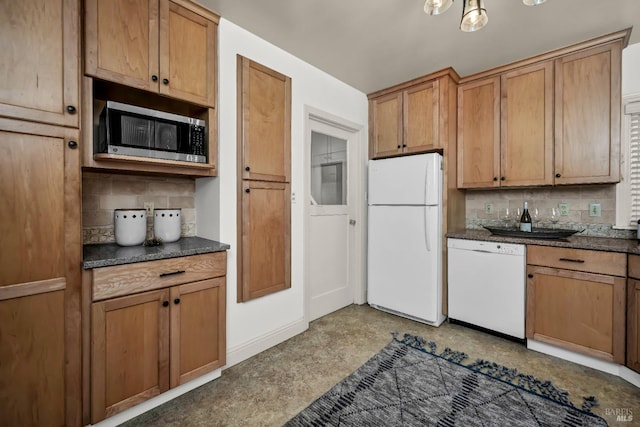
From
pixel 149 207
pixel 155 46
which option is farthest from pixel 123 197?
pixel 155 46

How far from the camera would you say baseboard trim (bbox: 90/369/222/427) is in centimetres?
152

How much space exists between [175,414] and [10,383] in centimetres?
76

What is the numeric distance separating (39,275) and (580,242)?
3445 mm

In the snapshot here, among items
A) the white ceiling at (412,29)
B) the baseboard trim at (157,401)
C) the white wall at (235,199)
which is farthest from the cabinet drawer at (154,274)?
the white ceiling at (412,29)

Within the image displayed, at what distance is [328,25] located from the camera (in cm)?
211

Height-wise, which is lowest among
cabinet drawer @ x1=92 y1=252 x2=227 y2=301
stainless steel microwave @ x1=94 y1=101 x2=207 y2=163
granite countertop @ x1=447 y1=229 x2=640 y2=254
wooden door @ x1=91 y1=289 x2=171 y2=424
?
wooden door @ x1=91 y1=289 x2=171 y2=424

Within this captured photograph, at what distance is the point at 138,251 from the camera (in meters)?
1.69

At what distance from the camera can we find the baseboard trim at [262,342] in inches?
83.1

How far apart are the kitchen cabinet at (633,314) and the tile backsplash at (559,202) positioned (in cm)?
74

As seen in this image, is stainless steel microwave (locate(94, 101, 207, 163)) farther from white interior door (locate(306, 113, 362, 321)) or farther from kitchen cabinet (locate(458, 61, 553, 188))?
kitchen cabinet (locate(458, 61, 553, 188))

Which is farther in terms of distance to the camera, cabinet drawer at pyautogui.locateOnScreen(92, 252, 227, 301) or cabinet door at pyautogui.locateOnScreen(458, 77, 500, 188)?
cabinet door at pyautogui.locateOnScreen(458, 77, 500, 188)

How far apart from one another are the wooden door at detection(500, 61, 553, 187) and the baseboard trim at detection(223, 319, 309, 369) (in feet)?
7.83

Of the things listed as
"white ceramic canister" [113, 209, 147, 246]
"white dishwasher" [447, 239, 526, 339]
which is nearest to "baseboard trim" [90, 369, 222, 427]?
"white ceramic canister" [113, 209, 147, 246]

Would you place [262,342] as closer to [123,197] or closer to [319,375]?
[319,375]
